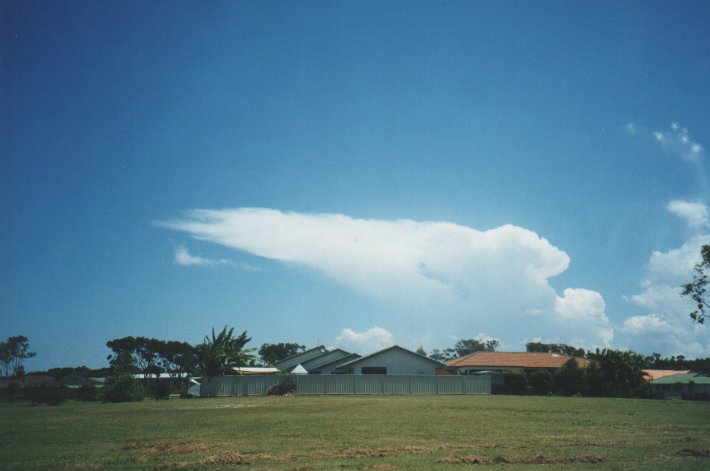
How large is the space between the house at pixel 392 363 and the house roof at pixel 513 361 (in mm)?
7627

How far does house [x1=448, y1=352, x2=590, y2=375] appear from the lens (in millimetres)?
58375

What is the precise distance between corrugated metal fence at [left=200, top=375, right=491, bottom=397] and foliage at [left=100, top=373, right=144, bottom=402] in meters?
5.29

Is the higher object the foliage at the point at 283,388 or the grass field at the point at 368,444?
the grass field at the point at 368,444

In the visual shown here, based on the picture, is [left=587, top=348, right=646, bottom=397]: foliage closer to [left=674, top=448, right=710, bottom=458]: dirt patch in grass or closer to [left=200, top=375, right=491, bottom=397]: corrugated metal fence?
[left=200, top=375, right=491, bottom=397]: corrugated metal fence

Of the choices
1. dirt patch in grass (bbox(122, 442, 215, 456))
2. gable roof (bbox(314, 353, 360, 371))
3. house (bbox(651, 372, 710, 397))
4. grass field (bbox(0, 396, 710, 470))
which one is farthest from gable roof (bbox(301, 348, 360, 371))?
dirt patch in grass (bbox(122, 442, 215, 456))

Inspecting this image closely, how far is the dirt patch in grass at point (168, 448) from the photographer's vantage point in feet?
33.6

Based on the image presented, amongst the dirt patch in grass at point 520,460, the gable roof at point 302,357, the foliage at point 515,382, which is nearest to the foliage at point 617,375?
the foliage at point 515,382

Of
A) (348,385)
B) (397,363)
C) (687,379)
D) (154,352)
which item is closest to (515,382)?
(397,363)

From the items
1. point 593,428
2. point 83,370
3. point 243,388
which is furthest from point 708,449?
point 83,370

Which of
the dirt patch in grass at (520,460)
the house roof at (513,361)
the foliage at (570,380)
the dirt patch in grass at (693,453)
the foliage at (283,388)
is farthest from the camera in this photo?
the house roof at (513,361)

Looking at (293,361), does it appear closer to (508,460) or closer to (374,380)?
(374,380)

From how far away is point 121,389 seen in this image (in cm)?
3647

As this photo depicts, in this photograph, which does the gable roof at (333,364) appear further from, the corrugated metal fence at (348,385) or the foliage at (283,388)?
the foliage at (283,388)

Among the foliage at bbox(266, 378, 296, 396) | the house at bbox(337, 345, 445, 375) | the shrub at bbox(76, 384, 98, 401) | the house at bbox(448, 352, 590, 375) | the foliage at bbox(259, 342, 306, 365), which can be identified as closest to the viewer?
the foliage at bbox(266, 378, 296, 396)
